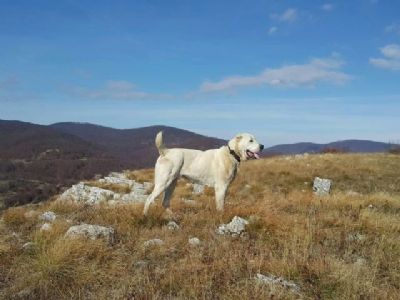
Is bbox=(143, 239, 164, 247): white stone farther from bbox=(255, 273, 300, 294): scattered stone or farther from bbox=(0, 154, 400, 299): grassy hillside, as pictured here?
bbox=(255, 273, 300, 294): scattered stone

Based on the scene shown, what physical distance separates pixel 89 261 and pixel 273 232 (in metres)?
3.52

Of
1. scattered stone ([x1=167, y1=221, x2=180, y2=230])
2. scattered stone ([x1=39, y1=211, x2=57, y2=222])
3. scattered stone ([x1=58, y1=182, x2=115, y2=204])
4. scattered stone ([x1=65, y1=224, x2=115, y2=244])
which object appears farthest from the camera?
scattered stone ([x1=58, y1=182, x2=115, y2=204])

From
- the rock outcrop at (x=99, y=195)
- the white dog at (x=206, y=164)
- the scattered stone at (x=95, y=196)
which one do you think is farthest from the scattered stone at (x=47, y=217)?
the scattered stone at (x=95, y=196)

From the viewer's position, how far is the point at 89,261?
6.44 meters

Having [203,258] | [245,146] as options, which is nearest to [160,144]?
[245,146]

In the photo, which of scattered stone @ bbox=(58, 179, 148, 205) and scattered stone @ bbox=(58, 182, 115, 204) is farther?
scattered stone @ bbox=(58, 182, 115, 204)

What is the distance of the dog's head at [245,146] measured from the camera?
37.7 ft

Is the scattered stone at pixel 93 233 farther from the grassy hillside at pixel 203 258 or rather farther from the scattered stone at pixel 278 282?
the scattered stone at pixel 278 282

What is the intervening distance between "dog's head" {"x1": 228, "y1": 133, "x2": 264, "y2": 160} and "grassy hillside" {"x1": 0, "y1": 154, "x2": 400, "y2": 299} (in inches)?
57.1

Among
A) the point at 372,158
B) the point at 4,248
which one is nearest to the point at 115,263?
the point at 4,248

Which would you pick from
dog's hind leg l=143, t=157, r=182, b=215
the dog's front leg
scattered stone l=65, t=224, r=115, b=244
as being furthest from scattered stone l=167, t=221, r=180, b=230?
the dog's front leg

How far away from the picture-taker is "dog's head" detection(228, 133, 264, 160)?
11500 millimetres

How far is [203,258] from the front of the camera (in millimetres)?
6625

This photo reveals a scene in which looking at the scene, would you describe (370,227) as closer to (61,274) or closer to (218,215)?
(218,215)
